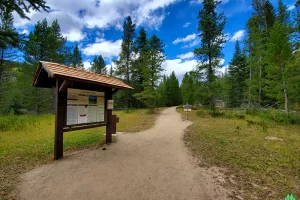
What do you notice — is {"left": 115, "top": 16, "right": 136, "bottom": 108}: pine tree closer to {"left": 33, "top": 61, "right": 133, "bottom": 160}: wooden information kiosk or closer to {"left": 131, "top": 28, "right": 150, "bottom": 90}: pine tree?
{"left": 131, "top": 28, "right": 150, "bottom": 90}: pine tree

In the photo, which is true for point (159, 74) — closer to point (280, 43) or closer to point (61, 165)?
point (280, 43)

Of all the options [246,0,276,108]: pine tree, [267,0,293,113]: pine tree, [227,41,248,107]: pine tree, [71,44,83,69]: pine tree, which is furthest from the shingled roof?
[71,44,83,69]: pine tree

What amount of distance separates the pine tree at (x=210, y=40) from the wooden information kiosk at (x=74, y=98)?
42.0 feet

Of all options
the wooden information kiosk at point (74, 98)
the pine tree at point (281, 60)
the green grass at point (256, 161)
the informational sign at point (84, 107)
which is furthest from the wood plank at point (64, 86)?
the pine tree at point (281, 60)

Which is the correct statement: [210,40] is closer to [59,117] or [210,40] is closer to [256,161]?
[256,161]

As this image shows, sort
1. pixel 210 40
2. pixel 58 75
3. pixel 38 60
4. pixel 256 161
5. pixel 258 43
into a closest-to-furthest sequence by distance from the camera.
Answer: pixel 58 75 → pixel 256 161 → pixel 210 40 → pixel 258 43 → pixel 38 60

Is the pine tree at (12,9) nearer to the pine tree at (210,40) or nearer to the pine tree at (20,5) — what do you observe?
the pine tree at (20,5)

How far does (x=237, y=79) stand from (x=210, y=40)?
1567 cm

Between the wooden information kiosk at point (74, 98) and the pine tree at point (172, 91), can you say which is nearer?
the wooden information kiosk at point (74, 98)

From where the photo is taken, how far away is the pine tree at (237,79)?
28688 millimetres

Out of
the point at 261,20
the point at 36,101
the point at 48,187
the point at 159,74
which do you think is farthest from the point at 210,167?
the point at 261,20

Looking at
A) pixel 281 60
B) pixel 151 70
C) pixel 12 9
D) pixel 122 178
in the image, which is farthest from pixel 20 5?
pixel 281 60

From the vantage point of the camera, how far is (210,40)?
17141 mm

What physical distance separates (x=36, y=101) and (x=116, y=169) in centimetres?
2083
